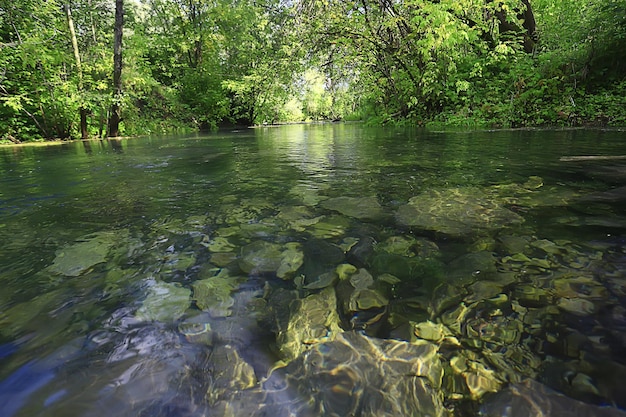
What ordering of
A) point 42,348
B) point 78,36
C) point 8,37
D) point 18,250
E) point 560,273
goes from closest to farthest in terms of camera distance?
point 42,348 → point 560,273 → point 18,250 → point 8,37 → point 78,36

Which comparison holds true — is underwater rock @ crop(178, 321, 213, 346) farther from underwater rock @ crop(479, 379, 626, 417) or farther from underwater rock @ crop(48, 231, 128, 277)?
underwater rock @ crop(479, 379, 626, 417)

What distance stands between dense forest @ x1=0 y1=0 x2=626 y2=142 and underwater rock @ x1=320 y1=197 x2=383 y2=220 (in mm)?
7594

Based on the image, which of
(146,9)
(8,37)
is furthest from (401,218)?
(146,9)

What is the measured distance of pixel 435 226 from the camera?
2184 millimetres

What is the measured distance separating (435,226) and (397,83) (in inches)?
530

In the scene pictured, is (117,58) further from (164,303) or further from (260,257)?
(164,303)

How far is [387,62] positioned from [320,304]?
1402 centimetres

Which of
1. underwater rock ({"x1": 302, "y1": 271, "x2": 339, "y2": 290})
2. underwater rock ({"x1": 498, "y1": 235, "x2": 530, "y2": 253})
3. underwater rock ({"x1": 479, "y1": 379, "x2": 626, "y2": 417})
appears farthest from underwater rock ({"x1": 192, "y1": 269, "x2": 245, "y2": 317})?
underwater rock ({"x1": 498, "y1": 235, "x2": 530, "y2": 253})

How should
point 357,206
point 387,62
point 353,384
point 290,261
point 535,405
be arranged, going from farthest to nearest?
1. point 387,62
2. point 357,206
3. point 290,261
4. point 353,384
5. point 535,405

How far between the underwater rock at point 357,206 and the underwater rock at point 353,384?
137 centimetres

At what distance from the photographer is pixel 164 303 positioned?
4.78ft

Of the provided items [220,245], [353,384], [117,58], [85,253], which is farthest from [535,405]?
[117,58]

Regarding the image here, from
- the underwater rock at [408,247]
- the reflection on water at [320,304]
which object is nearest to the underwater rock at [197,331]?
the reflection on water at [320,304]

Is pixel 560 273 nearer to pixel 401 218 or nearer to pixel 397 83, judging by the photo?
pixel 401 218
